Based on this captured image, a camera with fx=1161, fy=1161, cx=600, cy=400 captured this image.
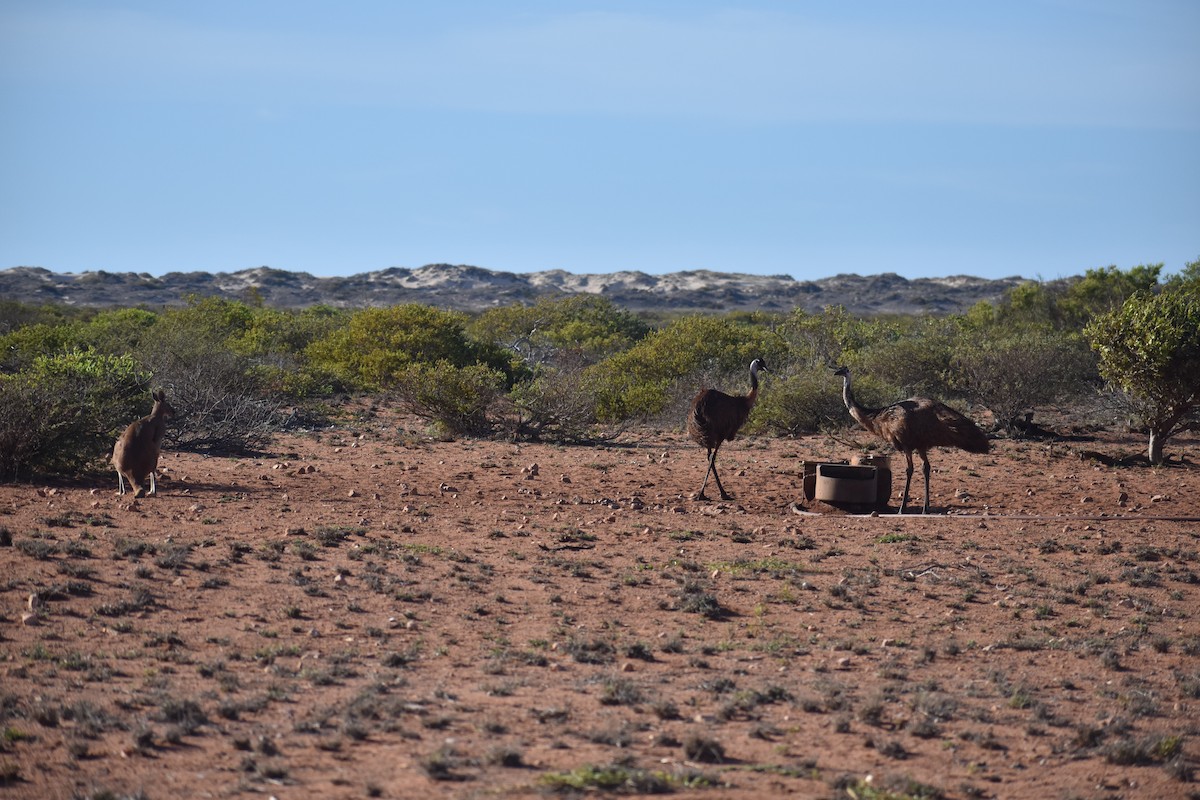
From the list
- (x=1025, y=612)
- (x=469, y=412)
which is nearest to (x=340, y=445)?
(x=469, y=412)

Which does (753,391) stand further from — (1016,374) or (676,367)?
(676,367)

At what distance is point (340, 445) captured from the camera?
756 inches

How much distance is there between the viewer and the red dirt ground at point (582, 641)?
6.34 m

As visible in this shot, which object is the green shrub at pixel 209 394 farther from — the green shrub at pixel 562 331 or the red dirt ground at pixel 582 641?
the green shrub at pixel 562 331

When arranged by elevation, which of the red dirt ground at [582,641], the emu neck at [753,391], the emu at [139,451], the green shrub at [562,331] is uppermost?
the green shrub at [562,331]

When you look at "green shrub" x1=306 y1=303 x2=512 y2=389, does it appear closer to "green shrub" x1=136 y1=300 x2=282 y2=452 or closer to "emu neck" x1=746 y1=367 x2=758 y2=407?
"green shrub" x1=136 y1=300 x2=282 y2=452

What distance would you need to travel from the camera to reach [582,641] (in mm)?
8719

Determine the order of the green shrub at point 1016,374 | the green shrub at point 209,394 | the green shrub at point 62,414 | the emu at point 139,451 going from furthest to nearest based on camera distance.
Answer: the green shrub at point 1016,374, the green shrub at point 209,394, the green shrub at point 62,414, the emu at point 139,451

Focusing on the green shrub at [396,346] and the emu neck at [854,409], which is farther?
the green shrub at [396,346]

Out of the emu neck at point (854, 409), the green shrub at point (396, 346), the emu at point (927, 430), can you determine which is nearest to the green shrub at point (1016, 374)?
the emu neck at point (854, 409)

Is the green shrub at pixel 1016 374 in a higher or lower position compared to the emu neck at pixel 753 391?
higher

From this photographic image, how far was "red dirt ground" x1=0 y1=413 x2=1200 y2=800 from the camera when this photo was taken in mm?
6336

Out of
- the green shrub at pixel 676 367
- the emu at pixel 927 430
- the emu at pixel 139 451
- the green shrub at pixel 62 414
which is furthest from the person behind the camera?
the green shrub at pixel 676 367

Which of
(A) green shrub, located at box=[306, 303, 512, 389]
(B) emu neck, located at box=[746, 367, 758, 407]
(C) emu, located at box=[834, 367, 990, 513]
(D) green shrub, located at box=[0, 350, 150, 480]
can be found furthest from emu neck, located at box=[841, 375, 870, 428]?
(A) green shrub, located at box=[306, 303, 512, 389]
